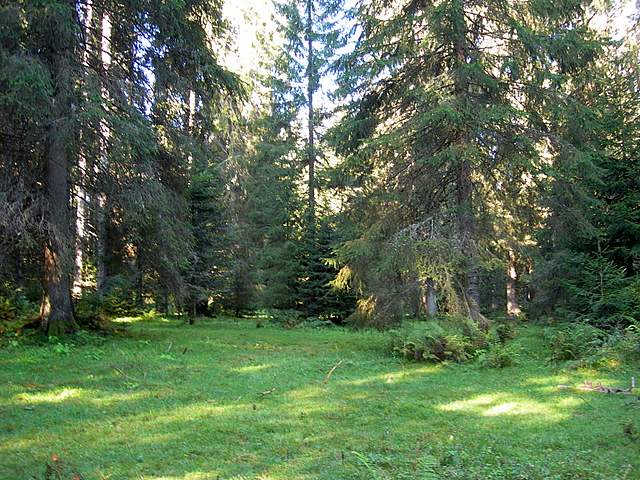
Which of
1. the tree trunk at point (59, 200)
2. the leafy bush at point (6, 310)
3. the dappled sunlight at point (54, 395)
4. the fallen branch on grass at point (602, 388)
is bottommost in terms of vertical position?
the fallen branch on grass at point (602, 388)

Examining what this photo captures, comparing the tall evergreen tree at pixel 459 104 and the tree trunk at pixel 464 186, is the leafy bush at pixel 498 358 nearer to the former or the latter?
the tree trunk at pixel 464 186

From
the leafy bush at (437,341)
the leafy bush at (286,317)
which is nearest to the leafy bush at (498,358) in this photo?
the leafy bush at (437,341)

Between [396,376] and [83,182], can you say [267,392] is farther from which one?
[83,182]

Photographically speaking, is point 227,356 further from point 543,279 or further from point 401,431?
point 543,279

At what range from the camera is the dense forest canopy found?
9.66 meters

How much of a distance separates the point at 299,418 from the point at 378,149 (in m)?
7.07

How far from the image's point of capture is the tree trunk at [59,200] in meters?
9.22

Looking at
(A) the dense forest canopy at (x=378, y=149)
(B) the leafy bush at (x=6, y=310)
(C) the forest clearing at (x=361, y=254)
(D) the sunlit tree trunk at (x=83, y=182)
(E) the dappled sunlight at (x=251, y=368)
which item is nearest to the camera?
(C) the forest clearing at (x=361, y=254)

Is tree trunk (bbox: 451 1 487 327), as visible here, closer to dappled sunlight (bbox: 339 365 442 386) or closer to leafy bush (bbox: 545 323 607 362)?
leafy bush (bbox: 545 323 607 362)

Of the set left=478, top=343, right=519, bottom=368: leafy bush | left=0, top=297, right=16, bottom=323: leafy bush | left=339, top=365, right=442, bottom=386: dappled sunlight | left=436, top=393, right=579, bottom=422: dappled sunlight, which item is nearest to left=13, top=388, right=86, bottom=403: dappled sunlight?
left=339, top=365, right=442, bottom=386: dappled sunlight

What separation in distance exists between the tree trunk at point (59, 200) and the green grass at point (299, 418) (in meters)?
1.17

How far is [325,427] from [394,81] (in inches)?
350

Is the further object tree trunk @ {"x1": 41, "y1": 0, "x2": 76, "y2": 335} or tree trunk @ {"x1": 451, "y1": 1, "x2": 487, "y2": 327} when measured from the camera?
tree trunk @ {"x1": 451, "y1": 1, "x2": 487, "y2": 327}

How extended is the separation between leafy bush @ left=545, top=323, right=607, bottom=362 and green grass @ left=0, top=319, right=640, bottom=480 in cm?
47
